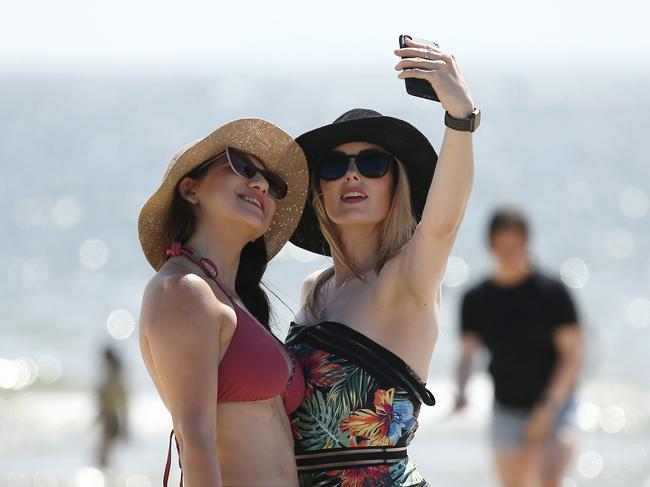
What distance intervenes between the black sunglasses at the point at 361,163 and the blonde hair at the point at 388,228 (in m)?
0.07

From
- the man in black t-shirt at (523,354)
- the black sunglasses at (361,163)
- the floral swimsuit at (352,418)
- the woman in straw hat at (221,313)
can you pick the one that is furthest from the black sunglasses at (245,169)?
the man in black t-shirt at (523,354)

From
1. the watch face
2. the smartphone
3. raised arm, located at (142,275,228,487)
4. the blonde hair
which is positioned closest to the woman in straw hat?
raised arm, located at (142,275,228,487)

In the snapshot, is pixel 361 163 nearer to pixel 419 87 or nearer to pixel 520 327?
pixel 419 87

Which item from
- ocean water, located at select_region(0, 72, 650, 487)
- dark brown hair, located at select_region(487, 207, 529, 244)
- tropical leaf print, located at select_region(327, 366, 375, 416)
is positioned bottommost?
tropical leaf print, located at select_region(327, 366, 375, 416)

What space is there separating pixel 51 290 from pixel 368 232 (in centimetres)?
2077

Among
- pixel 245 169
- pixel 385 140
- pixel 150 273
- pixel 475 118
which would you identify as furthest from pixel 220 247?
pixel 150 273

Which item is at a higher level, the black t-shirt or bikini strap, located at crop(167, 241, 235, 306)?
the black t-shirt

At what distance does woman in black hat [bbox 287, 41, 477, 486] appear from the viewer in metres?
3.54

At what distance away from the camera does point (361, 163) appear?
3.89 m

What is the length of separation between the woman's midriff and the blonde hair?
0.61 metres

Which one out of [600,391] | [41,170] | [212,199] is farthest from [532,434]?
→ [41,170]

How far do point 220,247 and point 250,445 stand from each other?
603 millimetres

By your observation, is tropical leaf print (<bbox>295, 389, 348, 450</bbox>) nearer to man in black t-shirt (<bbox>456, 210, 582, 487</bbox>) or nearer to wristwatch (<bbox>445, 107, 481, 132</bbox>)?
wristwatch (<bbox>445, 107, 481, 132</bbox>)

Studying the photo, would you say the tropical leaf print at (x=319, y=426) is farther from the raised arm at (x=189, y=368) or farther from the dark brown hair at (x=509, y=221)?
the dark brown hair at (x=509, y=221)
